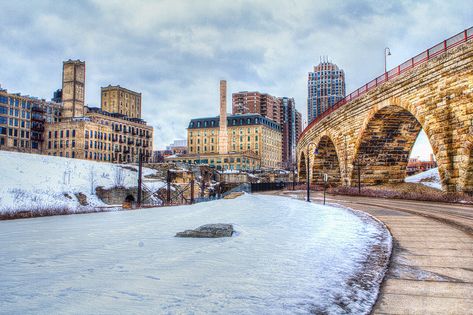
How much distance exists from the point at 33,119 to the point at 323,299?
105 meters

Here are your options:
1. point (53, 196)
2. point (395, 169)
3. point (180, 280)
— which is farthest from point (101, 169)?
point (180, 280)

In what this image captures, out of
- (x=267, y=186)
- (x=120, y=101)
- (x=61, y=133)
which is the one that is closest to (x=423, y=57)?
(x=267, y=186)

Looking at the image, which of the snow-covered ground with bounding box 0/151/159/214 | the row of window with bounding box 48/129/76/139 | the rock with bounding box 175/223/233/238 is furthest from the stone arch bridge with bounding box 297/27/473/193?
the row of window with bounding box 48/129/76/139

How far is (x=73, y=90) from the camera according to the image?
4070 inches

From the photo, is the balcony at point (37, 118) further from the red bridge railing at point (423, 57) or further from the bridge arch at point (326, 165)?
the red bridge railing at point (423, 57)

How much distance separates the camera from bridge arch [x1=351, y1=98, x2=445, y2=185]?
29.8m

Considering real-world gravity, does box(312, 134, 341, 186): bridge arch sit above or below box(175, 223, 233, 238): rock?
above

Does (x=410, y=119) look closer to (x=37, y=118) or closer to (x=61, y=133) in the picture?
(x=61, y=133)

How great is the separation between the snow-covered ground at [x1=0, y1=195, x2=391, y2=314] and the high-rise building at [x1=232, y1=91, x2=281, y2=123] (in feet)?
566

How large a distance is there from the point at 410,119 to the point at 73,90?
322ft

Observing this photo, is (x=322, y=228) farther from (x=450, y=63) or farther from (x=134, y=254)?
(x=450, y=63)

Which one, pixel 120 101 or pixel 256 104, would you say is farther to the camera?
pixel 256 104

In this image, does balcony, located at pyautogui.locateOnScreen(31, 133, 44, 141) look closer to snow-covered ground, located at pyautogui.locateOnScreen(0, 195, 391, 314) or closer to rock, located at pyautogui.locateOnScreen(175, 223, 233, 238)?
snow-covered ground, located at pyautogui.locateOnScreen(0, 195, 391, 314)

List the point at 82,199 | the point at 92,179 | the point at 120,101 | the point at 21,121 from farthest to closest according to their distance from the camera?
the point at 120,101 < the point at 21,121 < the point at 92,179 < the point at 82,199
